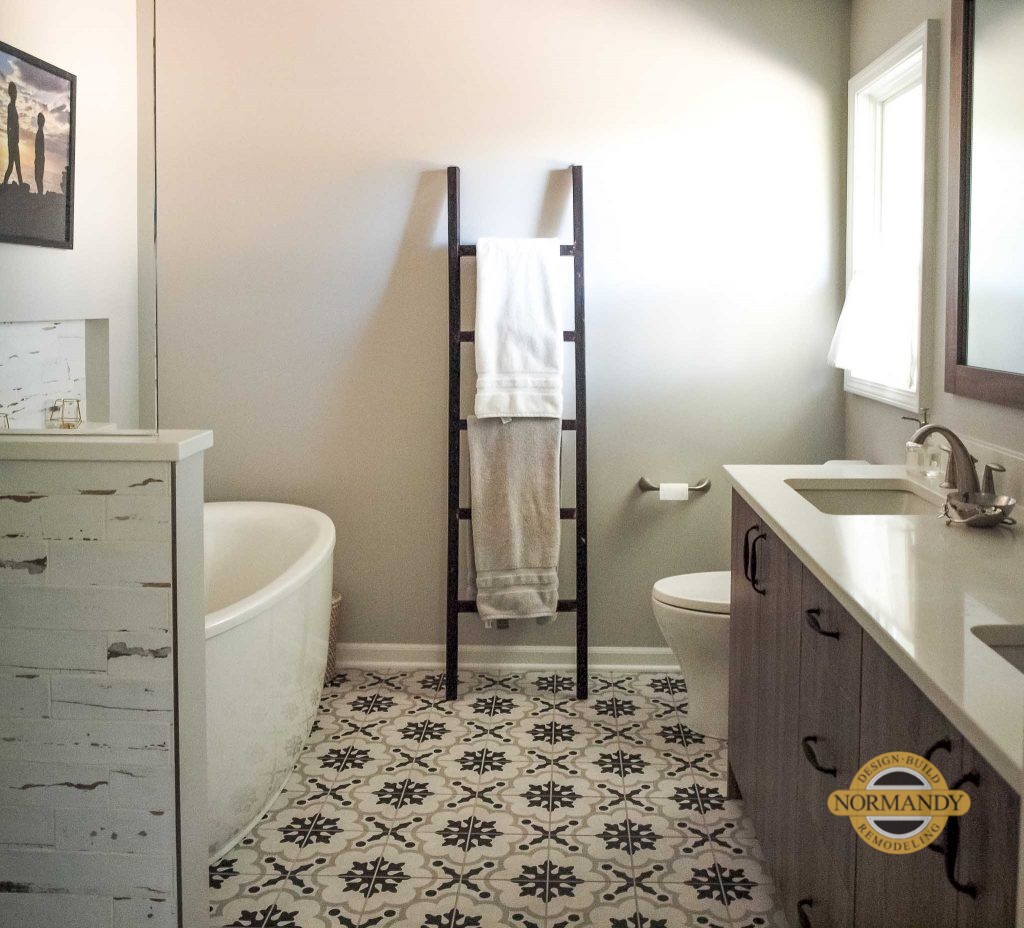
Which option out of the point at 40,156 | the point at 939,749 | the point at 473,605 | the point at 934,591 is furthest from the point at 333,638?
the point at 939,749

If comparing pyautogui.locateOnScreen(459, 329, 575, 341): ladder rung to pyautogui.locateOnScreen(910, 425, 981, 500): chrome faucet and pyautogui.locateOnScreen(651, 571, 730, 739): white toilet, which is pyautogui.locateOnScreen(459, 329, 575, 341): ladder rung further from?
pyautogui.locateOnScreen(910, 425, 981, 500): chrome faucet

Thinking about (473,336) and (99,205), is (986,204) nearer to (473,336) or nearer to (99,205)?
(473,336)

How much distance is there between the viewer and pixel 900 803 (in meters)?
1.42

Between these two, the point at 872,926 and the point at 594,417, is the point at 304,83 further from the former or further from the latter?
the point at 872,926

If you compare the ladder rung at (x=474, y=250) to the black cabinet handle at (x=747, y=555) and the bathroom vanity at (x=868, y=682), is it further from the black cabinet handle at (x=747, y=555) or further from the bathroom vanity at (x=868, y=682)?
the black cabinet handle at (x=747, y=555)

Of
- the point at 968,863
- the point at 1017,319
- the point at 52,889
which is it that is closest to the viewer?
the point at 968,863

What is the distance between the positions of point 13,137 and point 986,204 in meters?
2.00

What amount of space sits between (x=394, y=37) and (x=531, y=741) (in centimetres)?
233

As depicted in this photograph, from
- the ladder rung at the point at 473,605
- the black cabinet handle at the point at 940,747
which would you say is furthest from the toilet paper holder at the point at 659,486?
the black cabinet handle at the point at 940,747

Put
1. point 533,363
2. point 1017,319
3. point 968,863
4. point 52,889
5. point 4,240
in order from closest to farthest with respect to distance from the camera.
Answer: point 968,863 → point 4,240 → point 52,889 → point 1017,319 → point 533,363

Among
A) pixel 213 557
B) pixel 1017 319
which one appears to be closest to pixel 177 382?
pixel 213 557

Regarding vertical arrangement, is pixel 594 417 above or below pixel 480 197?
below

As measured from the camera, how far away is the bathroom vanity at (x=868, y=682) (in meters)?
1.18

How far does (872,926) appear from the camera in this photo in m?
1.56
